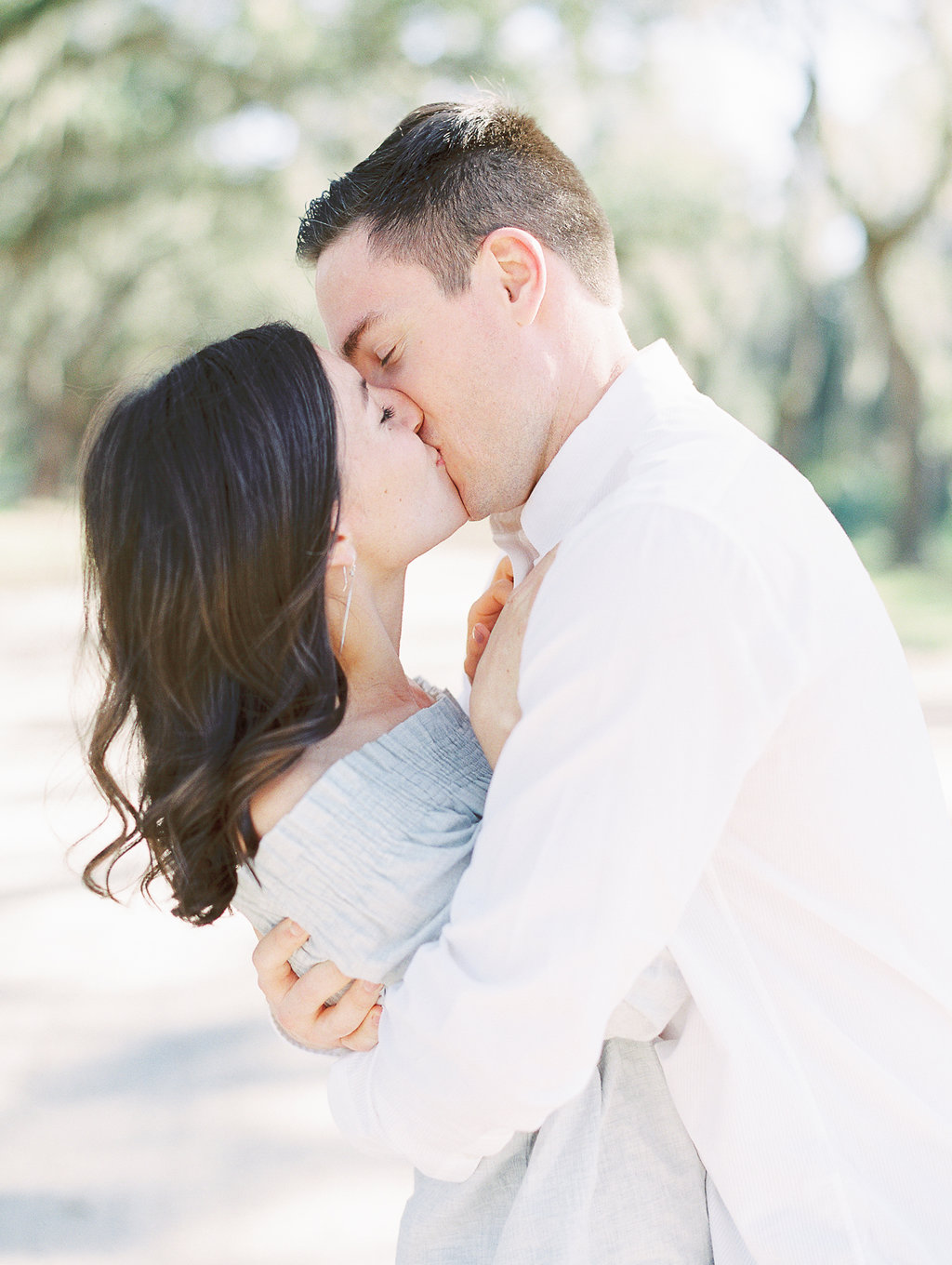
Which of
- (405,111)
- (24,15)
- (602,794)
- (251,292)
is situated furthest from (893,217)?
(602,794)

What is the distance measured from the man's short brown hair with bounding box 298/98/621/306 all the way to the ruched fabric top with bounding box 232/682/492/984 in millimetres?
773

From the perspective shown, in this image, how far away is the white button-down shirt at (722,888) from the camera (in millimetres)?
1182

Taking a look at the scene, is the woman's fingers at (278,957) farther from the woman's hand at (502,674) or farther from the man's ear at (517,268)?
the man's ear at (517,268)

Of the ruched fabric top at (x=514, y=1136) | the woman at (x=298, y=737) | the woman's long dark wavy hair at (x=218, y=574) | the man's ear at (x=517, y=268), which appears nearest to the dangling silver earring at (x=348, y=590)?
the woman at (x=298, y=737)

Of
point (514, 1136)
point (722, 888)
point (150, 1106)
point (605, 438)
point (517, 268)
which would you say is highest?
point (517, 268)

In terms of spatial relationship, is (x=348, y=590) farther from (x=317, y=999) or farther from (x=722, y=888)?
(x=722, y=888)

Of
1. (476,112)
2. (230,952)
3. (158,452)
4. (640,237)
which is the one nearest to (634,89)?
(640,237)

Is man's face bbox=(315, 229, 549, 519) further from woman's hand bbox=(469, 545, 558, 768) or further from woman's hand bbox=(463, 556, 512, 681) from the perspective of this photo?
woman's hand bbox=(469, 545, 558, 768)

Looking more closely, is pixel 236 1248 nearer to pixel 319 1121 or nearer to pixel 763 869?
pixel 319 1121

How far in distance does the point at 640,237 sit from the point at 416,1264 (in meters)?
19.0

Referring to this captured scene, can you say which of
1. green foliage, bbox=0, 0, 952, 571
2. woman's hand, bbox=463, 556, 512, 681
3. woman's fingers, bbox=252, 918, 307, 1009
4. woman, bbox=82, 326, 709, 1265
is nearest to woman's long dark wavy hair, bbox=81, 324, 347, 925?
woman, bbox=82, 326, 709, 1265

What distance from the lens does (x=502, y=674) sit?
155 cm

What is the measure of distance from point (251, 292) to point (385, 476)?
111 cm

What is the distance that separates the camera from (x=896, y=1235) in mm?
1292
